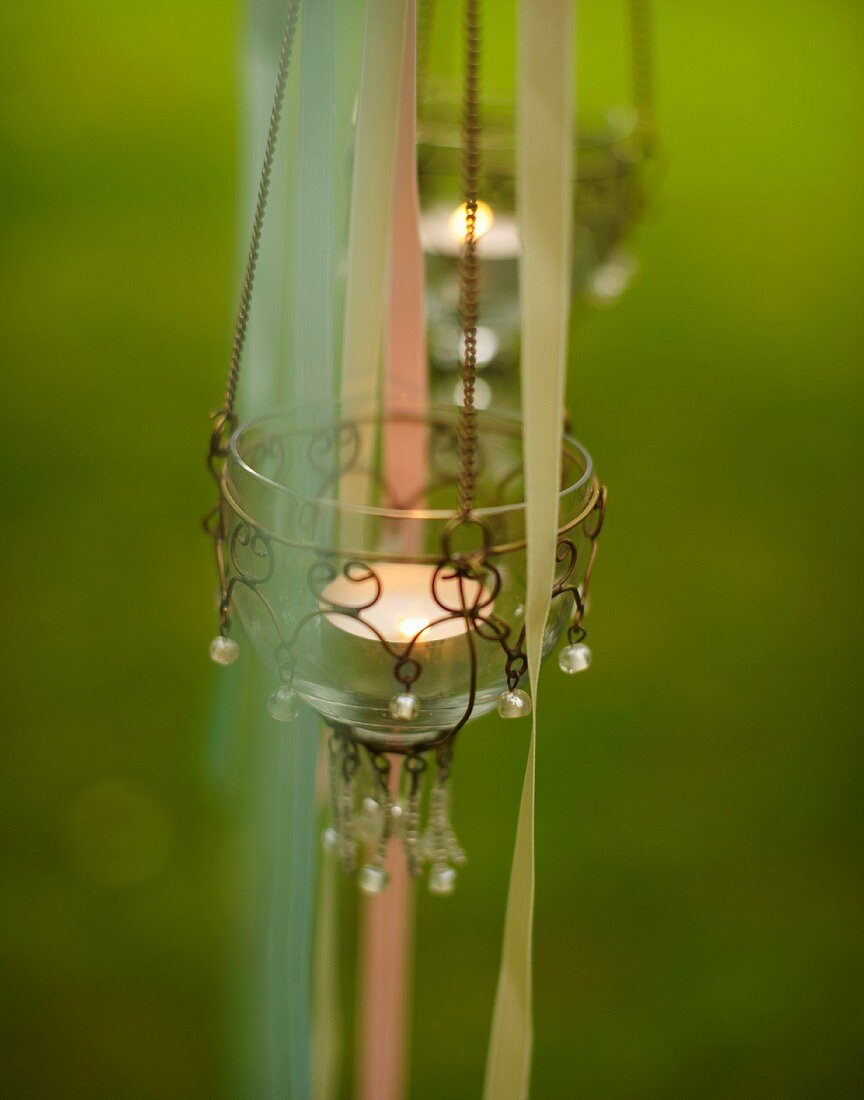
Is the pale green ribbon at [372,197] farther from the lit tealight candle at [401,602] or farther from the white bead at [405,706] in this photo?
the white bead at [405,706]

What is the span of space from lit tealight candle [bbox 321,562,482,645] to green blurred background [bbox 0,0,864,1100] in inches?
14.5

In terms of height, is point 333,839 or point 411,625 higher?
point 411,625

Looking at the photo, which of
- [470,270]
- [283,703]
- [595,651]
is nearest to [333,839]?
[283,703]

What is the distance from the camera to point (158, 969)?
156 centimetres

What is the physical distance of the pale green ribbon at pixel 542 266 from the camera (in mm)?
589

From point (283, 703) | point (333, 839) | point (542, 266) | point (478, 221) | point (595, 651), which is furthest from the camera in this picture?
point (595, 651)

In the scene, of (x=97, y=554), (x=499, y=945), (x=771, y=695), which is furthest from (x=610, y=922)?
(x=97, y=554)

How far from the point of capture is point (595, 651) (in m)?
2.01

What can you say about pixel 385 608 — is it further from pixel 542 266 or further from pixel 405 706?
pixel 542 266

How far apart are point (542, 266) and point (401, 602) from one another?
10.0 inches

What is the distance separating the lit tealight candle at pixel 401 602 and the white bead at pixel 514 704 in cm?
4

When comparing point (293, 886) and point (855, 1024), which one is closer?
point (293, 886)

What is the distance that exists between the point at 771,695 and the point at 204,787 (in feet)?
2.68

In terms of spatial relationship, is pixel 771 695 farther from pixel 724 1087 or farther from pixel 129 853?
pixel 129 853
